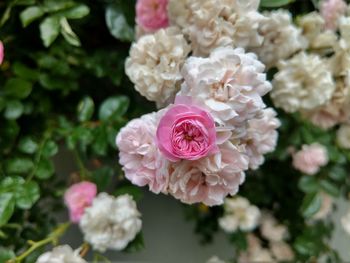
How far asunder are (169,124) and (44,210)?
1.74 ft

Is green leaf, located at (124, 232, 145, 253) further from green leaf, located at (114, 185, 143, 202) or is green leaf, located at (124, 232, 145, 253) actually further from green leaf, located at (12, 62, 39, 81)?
green leaf, located at (12, 62, 39, 81)

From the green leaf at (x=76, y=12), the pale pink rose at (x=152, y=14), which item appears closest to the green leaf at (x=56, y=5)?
the green leaf at (x=76, y=12)

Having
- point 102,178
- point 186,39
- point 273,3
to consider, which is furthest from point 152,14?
point 102,178

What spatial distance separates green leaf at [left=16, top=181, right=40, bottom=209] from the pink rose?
0.87 ft

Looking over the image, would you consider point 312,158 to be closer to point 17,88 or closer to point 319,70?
point 319,70

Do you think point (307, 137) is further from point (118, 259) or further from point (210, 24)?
point (118, 259)

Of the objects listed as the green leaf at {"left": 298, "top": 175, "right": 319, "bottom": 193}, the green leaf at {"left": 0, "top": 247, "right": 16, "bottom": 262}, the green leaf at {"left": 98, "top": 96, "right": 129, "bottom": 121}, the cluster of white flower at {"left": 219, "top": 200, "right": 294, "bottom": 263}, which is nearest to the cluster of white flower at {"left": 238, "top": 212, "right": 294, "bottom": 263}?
the cluster of white flower at {"left": 219, "top": 200, "right": 294, "bottom": 263}

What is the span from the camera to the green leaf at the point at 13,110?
70 centimetres

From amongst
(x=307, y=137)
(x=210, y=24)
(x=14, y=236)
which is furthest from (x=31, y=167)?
(x=307, y=137)

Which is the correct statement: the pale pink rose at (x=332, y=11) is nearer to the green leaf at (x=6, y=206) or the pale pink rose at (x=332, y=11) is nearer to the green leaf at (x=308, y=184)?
the green leaf at (x=308, y=184)

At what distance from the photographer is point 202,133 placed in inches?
17.5

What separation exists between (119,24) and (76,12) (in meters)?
0.10

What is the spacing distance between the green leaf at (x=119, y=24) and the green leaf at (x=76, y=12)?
8 cm

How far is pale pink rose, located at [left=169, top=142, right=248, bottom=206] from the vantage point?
467 millimetres
